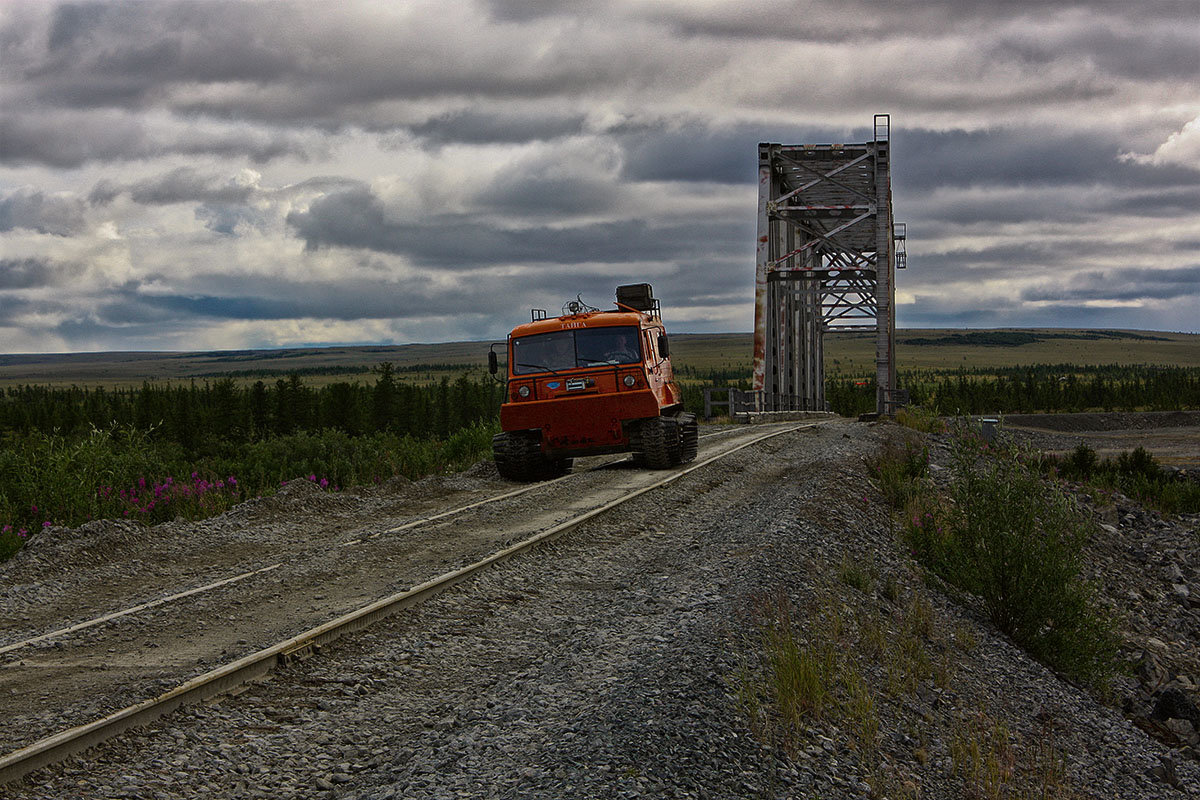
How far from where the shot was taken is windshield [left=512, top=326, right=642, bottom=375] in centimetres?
1794

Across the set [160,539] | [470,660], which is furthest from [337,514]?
[470,660]

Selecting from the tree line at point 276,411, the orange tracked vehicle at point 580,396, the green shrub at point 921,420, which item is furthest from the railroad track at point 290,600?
the tree line at point 276,411

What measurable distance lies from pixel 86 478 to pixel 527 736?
10.4 meters

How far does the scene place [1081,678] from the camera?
34.9ft

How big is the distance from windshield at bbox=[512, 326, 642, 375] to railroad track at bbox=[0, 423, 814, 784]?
95.5 inches

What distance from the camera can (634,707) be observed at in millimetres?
5926

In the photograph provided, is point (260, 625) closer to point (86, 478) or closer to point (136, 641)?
point (136, 641)

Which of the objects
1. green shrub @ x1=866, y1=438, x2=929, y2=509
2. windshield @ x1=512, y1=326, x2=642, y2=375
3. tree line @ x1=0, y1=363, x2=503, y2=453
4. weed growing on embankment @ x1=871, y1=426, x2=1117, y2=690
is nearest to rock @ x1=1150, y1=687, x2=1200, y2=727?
weed growing on embankment @ x1=871, y1=426, x2=1117, y2=690

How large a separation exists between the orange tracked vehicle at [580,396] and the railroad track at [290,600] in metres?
1.34

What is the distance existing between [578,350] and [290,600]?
9842 mm

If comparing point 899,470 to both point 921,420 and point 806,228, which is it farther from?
point 806,228

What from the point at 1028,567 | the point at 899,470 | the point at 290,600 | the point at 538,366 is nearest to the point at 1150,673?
the point at 1028,567

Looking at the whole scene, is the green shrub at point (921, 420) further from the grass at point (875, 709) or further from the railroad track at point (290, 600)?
the grass at point (875, 709)

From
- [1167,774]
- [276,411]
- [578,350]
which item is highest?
[578,350]
